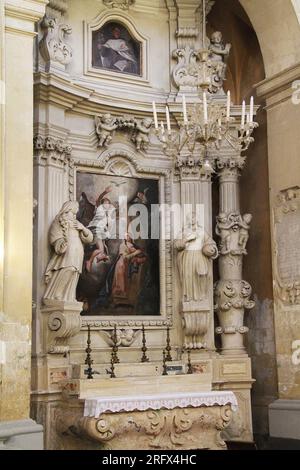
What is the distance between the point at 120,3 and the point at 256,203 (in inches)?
124

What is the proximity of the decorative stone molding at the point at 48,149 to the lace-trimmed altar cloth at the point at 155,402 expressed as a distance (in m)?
2.86

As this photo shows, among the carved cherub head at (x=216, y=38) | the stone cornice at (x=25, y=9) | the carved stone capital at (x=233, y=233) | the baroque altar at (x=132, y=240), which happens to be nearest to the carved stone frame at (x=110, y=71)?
the baroque altar at (x=132, y=240)

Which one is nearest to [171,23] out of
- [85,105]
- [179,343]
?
[85,105]

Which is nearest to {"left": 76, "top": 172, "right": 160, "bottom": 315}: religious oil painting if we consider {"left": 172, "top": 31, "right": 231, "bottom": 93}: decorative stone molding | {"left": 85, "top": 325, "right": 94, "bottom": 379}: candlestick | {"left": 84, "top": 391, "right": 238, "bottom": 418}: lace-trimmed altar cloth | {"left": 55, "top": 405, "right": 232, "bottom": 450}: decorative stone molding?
{"left": 85, "top": 325, "right": 94, "bottom": 379}: candlestick

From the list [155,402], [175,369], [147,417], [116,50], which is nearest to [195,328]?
[175,369]

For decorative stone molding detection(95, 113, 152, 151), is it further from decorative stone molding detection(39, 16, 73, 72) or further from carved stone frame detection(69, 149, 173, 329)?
decorative stone molding detection(39, 16, 73, 72)

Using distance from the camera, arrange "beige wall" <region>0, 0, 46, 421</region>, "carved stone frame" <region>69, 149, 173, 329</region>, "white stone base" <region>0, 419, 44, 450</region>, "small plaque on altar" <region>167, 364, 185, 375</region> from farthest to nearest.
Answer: "carved stone frame" <region>69, 149, 173, 329</region> → "small plaque on altar" <region>167, 364, 185, 375</region> → "beige wall" <region>0, 0, 46, 421</region> → "white stone base" <region>0, 419, 44, 450</region>

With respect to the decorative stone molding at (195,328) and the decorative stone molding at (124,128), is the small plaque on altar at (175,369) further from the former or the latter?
the decorative stone molding at (124,128)

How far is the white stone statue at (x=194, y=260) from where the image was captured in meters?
9.78

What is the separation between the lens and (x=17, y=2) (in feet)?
24.9

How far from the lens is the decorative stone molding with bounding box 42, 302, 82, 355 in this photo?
28.6 ft

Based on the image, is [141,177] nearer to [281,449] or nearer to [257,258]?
[257,258]

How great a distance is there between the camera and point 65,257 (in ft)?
29.2

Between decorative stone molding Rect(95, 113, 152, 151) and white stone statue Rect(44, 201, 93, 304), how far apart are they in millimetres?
1192
